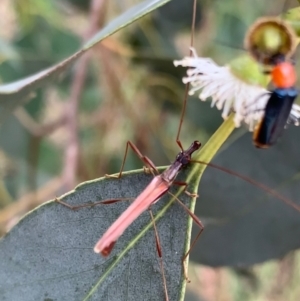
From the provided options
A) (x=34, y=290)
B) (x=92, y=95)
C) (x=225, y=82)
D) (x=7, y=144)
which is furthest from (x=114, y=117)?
(x=34, y=290)

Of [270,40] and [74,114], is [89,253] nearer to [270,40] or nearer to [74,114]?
[270,40]

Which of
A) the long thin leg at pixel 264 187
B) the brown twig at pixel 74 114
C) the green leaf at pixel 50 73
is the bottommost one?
the long thin leg at pixel 264 187

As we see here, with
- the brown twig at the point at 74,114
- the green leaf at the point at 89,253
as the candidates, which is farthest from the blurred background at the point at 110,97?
the green leaf at the point at 89,253

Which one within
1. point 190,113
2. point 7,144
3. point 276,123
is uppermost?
point 7,144

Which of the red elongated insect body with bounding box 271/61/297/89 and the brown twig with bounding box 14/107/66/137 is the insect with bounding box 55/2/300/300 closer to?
the red elongated insect body with bounding box 271/61/297/89

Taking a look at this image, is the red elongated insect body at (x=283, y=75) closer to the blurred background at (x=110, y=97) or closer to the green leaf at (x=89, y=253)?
the green leaf at (x=89, y=253)

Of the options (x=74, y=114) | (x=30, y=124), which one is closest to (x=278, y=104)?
(x=74, y=114)

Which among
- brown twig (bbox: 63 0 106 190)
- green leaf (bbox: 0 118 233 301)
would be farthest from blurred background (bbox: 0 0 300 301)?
green leaf (bbox: 0 118 233 301)

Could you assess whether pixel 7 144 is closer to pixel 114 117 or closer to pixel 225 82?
pixel 114 117
